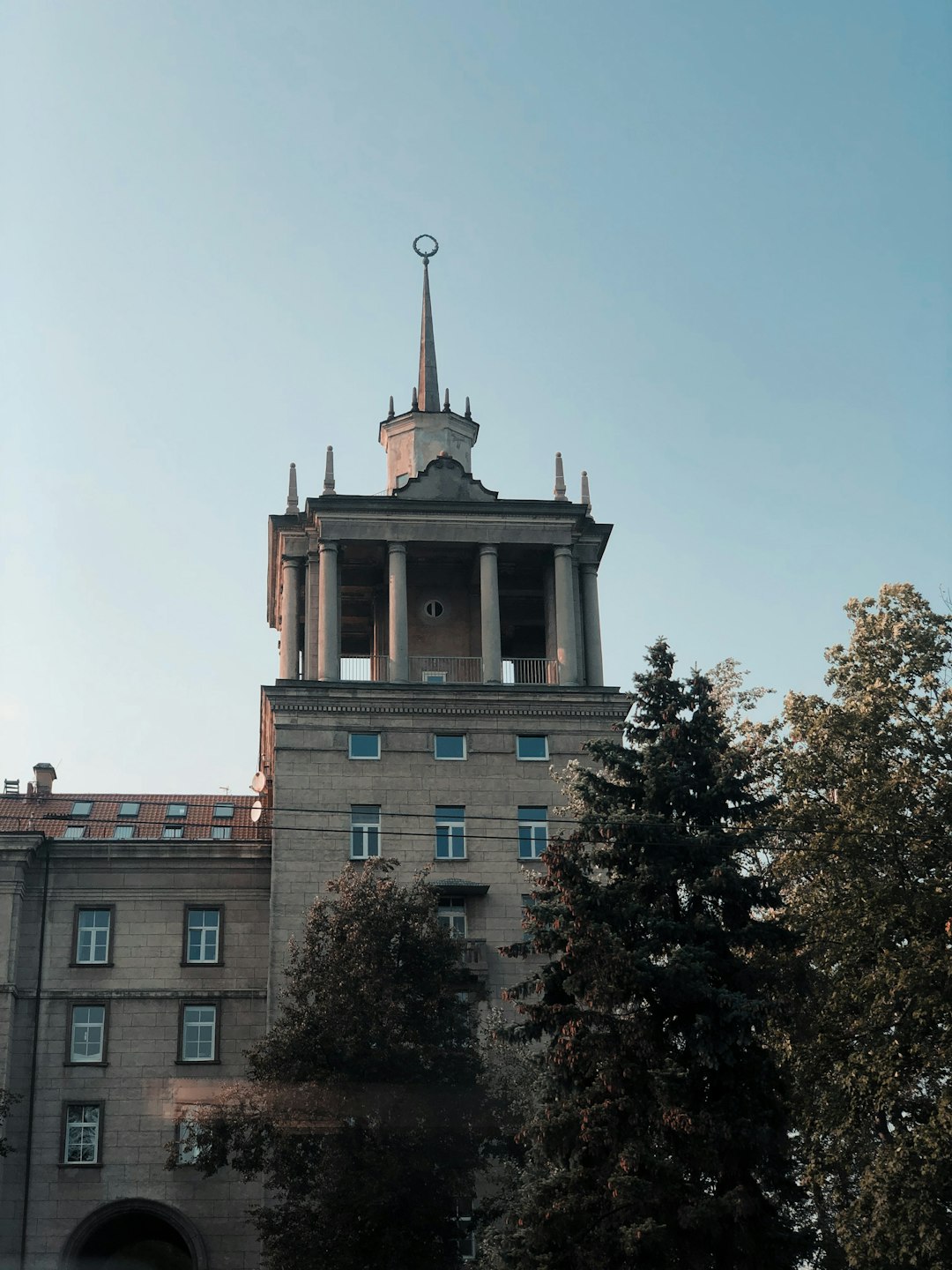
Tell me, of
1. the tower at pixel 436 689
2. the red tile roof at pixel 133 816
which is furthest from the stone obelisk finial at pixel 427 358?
the red tile roof at pixel 133 816

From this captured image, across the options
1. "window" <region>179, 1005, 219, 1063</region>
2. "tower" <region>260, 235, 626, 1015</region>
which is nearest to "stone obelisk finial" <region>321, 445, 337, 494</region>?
"tower" <region>260, 235, 626, 1015</region>

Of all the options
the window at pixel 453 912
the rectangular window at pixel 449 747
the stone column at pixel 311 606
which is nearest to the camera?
the window at pixel 453 912

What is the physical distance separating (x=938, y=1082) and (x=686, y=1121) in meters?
9.60

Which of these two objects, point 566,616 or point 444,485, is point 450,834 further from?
point 444,485

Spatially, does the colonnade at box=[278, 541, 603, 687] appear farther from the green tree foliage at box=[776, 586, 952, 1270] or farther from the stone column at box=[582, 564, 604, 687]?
the green tree foliage at box=[776, 586, 952, 1270]

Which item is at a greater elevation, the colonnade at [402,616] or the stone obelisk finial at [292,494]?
the stone obelisk finial at [292,494]

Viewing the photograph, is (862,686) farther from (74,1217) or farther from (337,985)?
(74,1217)

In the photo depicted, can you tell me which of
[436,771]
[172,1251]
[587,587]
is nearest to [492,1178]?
[436,771]

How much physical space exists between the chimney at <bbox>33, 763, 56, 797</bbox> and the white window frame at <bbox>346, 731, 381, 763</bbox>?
13402 millimetres

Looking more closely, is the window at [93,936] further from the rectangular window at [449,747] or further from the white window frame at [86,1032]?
the rectangular window at [449,747]

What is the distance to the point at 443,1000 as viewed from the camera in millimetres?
38625

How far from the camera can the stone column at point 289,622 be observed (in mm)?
53250

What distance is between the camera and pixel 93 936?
49.5 meters

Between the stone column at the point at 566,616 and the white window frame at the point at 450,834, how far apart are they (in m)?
5.86
